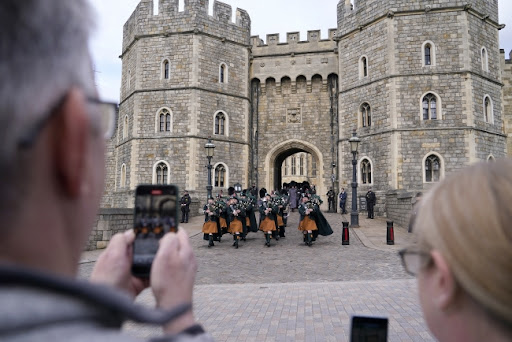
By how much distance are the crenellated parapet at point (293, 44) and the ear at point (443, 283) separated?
2351 centimetres

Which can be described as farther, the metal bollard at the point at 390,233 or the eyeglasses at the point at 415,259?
the metal bollard at the point at 390,233

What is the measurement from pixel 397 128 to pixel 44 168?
64.5ft

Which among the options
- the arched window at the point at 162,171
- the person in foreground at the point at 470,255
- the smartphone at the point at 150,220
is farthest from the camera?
the arched window at the point at 162,171

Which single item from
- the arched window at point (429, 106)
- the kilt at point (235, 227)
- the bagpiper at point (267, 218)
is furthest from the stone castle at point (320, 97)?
the kilt at point (235, 227)

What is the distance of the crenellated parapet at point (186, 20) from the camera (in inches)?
838

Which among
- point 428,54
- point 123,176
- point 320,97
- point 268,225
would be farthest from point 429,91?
point 123,176

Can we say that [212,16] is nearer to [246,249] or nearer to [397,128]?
[397,128]

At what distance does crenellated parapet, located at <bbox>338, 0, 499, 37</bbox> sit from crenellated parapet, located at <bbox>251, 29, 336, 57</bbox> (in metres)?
1.71

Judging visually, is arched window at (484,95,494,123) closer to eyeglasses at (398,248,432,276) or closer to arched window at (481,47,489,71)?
arched window at (481,47,489,71)

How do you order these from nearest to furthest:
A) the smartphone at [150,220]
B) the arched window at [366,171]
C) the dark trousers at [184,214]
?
the smartphone at [150,220] < the dark trousers at [184,214] < the arched window at [366,171]

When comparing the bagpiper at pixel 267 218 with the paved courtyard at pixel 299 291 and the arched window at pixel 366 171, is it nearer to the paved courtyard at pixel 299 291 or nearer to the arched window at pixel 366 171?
the paved courtyard at pixel 299 291

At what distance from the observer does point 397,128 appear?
1856 centimetres

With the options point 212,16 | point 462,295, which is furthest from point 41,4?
point 212,16

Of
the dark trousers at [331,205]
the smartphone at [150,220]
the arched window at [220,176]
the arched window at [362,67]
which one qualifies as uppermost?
the arched window at [362,67]
